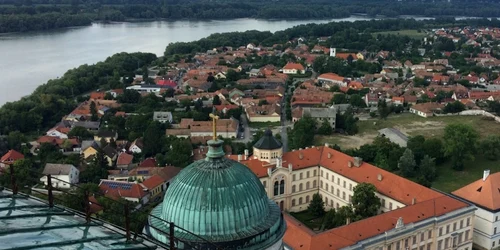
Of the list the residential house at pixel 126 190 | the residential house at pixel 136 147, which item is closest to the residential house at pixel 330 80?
the residential house at pixel 136 147

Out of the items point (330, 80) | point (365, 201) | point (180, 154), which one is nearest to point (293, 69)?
point (330, 80)

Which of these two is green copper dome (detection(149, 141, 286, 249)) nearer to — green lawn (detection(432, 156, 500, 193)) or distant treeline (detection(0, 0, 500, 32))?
green lawn (detection(432, 156, 500, 193))

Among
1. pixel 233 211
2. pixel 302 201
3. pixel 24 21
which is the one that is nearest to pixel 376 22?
pixel 24 21

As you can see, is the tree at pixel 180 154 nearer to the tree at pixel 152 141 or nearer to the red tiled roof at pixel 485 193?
the tree at pixel 152 141

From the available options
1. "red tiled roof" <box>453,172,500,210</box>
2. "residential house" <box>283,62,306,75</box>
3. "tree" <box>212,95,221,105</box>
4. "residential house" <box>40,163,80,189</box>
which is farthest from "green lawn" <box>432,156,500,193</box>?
"residential house" <box>283,62,306,75</box>

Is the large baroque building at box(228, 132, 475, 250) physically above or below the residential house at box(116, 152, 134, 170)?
above
